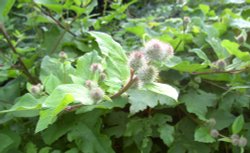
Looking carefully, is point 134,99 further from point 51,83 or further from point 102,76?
point 51,83

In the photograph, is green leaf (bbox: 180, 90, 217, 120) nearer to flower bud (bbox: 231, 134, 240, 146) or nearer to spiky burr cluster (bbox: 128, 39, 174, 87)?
flower bud (bbox: 231, 134, 240, 146)

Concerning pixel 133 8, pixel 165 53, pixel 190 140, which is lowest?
pixel 133 8

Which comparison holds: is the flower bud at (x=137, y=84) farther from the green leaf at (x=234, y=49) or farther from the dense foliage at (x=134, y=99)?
the green leaf at (x=234, y=49)

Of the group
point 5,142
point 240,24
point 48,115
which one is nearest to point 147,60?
point 48,115

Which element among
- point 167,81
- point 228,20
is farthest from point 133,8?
point 167,81

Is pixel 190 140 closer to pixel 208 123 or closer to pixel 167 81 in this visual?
pixel 208 123

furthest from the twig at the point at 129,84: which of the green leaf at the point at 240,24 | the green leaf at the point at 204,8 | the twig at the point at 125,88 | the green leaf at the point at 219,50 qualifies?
the green leaf at the point at 204,8
